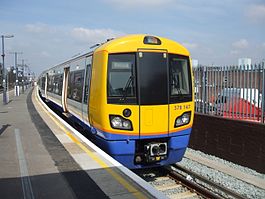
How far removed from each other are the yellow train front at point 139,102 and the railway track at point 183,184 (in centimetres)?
53

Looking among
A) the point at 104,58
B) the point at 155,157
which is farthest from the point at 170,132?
the point at 104,58

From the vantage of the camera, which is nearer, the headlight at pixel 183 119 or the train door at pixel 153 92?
the train door at pixel 153 92

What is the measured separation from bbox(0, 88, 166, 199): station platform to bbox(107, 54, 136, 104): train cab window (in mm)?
1228

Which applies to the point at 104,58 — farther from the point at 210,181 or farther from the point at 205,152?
the point at 205,152

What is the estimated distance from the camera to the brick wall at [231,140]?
8.28 m

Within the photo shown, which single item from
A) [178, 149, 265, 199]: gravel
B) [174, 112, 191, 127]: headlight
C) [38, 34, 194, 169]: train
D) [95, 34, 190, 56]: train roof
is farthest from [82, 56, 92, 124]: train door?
[178, 149, 265, 199]: gravel

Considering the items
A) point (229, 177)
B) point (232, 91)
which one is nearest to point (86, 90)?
point (229, 177)

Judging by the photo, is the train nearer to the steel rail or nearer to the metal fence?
the steel rail

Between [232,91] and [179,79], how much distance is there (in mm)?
3221

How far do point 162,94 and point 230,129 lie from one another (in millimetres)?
3330

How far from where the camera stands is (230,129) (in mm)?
9328

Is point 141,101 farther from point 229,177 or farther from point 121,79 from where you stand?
point 229,177

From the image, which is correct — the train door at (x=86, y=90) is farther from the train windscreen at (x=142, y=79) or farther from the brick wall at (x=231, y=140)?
the brick wall at (x=231, y=140)

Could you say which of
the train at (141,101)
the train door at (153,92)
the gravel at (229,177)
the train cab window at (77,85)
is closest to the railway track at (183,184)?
the gravel at (229,177)
